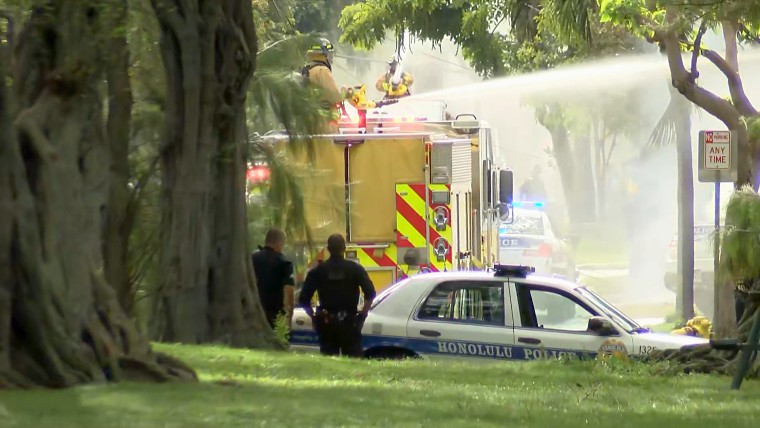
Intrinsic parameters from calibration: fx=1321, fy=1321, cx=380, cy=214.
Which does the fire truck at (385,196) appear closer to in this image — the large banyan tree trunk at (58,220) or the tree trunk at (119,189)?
the tree trunk at (119,189)

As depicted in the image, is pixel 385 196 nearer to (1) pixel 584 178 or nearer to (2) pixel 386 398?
(2) pixel 386 398

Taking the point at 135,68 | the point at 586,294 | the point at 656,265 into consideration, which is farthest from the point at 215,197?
the point at 656,265

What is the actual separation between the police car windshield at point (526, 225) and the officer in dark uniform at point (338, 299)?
1651cm

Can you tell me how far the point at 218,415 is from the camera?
6801mm

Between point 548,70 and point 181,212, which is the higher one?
point 548,70

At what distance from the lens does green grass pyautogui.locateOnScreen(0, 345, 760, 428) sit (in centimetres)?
674

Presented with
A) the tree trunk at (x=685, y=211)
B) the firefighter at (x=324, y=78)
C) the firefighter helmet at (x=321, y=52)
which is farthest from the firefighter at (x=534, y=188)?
the firefighter at (x=324, y=78)

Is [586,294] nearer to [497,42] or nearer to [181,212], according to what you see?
[181,212]

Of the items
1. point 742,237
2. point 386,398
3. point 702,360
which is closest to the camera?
point 386,398

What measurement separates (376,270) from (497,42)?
1185 cm

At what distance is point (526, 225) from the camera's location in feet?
97.5

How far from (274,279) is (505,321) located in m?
2.25

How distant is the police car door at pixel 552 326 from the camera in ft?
38.9

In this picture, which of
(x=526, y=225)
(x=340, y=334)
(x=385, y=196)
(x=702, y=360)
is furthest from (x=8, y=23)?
(x=526, y=225)
